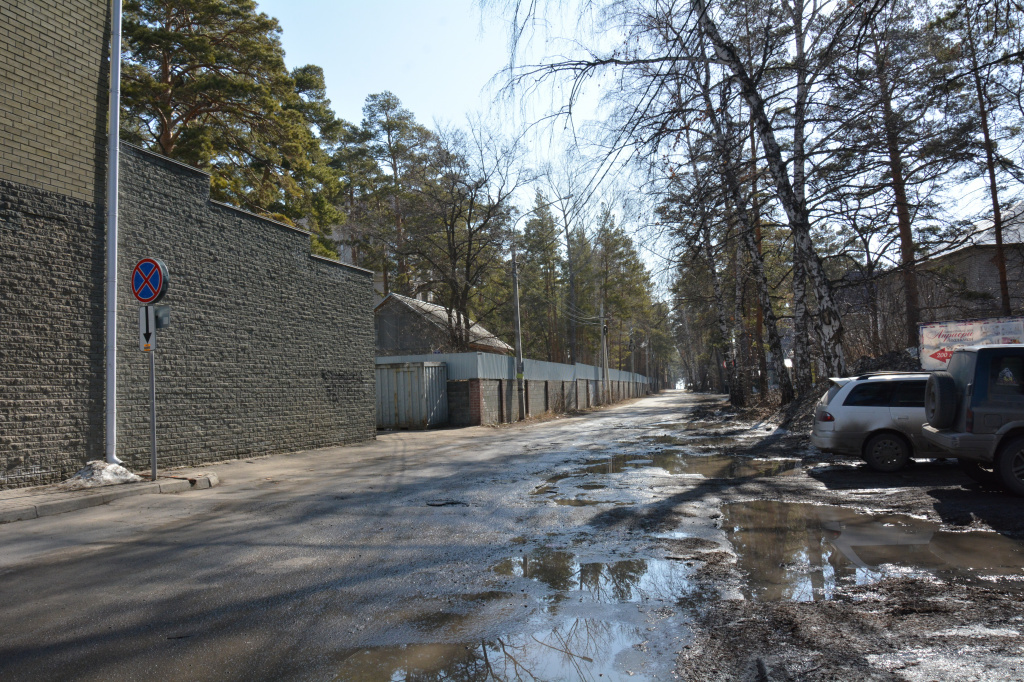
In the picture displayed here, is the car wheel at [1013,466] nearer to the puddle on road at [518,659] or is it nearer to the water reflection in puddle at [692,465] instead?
the water reflection in puddle at [692,465]

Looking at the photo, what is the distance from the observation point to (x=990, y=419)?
7.07 m

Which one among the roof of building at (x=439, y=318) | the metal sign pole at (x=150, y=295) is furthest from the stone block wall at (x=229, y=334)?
the roof of building at (x=439, y=318)

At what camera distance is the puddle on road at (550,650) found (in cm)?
319

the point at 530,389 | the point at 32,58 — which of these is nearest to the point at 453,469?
the point at 32,58

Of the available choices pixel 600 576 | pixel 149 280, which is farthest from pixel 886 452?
pixel 149 280

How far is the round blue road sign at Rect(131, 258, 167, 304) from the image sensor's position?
33.8 feet

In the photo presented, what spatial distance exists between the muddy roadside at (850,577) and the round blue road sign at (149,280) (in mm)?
8574

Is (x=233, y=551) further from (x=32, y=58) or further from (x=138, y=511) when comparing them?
(x=32, y=58)

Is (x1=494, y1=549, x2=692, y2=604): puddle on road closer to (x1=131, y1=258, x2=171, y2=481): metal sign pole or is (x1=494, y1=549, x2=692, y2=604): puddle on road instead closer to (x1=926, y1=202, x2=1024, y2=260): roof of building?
(x1=131, y1=258, x2=171, y2=481): metal sign pole

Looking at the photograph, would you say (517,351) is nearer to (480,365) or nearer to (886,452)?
(480,365)

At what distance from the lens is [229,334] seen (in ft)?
43.6

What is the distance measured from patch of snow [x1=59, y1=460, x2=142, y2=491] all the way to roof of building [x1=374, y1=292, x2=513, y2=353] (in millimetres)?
24718

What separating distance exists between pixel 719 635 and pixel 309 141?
23.0 metres

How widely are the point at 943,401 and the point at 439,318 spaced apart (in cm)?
3198
